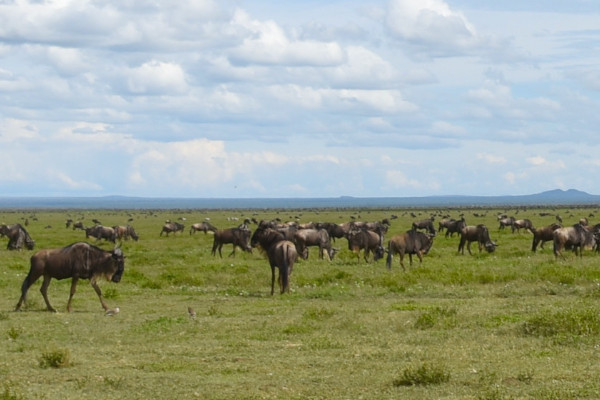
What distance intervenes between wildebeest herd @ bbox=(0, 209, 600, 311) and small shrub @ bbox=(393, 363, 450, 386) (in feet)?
34.2

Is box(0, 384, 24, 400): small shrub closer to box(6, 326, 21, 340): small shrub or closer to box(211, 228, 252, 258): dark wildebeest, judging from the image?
box(6, 326, 21, 340): small shrub

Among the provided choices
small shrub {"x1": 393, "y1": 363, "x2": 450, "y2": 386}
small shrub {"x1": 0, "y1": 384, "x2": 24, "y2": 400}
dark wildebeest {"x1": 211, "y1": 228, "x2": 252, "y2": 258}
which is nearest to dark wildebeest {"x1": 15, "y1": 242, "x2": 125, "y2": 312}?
small shrub {"x1": 0, "y1": 384, "x2": 24, "y2": 400}

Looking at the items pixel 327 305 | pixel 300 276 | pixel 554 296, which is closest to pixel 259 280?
pixel 300 276

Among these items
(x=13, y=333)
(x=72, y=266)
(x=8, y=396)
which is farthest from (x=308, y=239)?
(x=8, y=396)

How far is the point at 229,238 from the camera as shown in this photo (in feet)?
128

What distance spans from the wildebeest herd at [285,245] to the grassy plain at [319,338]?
969 mm

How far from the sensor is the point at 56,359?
12930 millimetres

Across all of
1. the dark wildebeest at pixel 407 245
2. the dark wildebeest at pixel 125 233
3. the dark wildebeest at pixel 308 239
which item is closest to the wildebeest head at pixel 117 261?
the dark wildebeest at pixel 407 245

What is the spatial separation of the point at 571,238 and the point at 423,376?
24.4m

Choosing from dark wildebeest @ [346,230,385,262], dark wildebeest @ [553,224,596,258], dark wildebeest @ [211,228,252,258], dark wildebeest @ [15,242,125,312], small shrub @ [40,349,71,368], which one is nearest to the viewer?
small shrub @ [40,349,71,368]

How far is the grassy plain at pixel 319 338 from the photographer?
11211mm

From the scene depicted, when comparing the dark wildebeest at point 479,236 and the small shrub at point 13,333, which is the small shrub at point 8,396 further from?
the dark wildebeest at point 479,236

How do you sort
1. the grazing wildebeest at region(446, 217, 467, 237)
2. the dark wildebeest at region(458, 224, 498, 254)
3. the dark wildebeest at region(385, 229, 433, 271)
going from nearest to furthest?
the dark wildebeest at region(385, 229, 433, 271) → the dark wildebeest at region(458, 224, 498, 254) → the grazing wildebeest at region(446, 217, 467, 237)

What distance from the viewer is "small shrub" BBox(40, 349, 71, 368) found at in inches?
508
